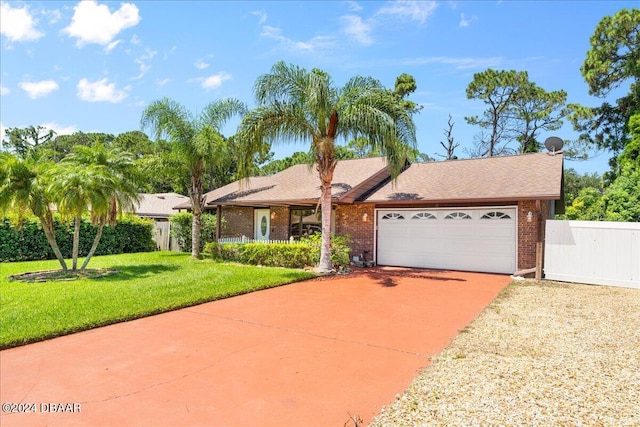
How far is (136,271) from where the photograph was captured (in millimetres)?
12250

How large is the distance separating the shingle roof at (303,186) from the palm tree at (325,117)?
7.62ft

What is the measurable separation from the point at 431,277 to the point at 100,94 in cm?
1729

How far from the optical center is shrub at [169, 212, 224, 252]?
67.3ft

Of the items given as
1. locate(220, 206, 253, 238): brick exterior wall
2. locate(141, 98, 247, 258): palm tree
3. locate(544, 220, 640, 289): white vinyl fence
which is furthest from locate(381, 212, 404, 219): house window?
locate(141, 98, 247, 258): palm tree

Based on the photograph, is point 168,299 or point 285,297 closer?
point 168,299

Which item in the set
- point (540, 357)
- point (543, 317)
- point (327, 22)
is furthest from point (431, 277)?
point (327, 22)

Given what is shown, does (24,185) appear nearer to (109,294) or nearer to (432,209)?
(109,294)

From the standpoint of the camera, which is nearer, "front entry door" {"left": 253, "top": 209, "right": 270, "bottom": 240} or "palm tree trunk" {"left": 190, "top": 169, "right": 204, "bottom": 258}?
"palm tree trunk" {"left": 190, "top": 169, "right": 204, "bottom": 258}

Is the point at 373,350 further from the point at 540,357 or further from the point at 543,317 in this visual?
the point at 543,317

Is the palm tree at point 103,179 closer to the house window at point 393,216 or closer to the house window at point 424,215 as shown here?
the house window at point 393,216

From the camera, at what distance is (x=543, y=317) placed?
23.6 ft

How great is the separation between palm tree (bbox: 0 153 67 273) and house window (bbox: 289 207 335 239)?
9416 millimetres

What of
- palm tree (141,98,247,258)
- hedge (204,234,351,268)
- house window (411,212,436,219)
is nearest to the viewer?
hedge (204,234,351,268)

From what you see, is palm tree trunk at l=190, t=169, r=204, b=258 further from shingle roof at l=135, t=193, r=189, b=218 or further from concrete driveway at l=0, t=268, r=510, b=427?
shingle roof at l=135, t=193, r=189, b=218
